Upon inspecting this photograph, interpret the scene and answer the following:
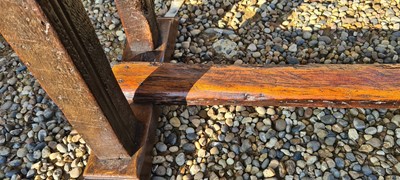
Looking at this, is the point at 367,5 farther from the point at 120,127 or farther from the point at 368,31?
the point at 120,127

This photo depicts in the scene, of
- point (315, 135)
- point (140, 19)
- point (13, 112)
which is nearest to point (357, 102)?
point (315, 135)

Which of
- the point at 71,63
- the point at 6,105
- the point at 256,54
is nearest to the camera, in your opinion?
the point at 71,63

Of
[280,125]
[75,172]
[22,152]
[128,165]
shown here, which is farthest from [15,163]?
[280,125]

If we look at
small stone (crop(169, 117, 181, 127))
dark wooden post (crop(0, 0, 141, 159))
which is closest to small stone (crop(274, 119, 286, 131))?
small stone (crop(169, 117, 181, 127))

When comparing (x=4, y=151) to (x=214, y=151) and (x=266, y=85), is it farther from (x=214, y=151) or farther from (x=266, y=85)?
(x=266, y=85)

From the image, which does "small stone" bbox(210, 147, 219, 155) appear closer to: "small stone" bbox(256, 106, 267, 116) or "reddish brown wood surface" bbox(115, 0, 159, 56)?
"small stone" bbox(256, 106, 267, 116)

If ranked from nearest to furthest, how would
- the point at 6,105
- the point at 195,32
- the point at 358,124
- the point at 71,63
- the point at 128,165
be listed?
the point at 71,63 < the point at 128,165 < the point at 358,124 < the point at 6,105 < the point at 195,32
